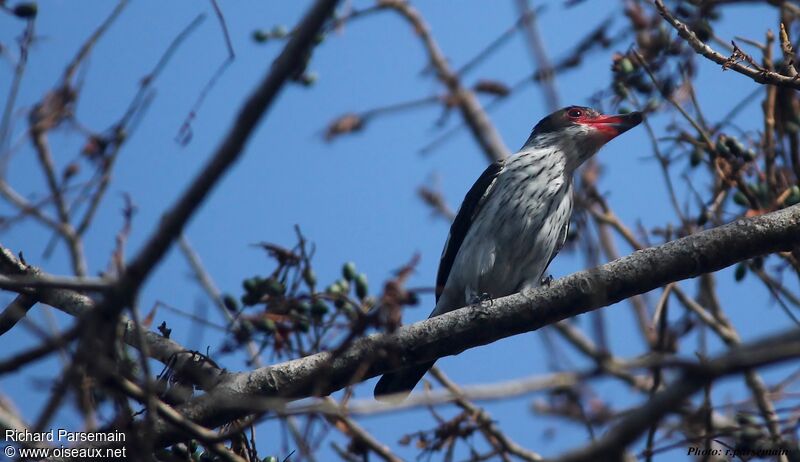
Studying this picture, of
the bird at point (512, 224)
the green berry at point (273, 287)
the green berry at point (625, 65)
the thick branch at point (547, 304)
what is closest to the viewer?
the thick branch at point (547, 304)

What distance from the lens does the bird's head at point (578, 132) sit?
6109 millimetres

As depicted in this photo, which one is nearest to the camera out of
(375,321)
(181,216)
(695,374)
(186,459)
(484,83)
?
(695,374)

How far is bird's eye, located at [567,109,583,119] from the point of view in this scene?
653cm

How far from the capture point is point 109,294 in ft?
6.69

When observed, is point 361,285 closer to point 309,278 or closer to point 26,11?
point 309,278

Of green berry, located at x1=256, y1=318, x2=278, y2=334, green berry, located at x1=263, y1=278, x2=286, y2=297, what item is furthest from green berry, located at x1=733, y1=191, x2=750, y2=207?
green berry, located at x1=256, y1=318, x2=278, y2=334

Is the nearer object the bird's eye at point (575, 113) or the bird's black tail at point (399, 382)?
the bird's black tail at point (399, 382)

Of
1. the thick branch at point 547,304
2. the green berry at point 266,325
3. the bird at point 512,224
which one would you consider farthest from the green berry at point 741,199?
the green berry at point 266,325

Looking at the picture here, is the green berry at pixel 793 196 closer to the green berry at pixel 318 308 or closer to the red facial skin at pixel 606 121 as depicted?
the red facial skin at pixel 606 121

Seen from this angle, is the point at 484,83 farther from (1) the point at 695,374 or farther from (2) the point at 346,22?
(1) the point at 695,374

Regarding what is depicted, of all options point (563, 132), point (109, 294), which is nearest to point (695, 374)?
point (109, 294)

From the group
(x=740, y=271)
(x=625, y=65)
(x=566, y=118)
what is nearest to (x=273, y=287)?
(x=625, y=65)

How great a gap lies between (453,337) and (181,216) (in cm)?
242

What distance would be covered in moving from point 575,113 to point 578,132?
0.90 feet
